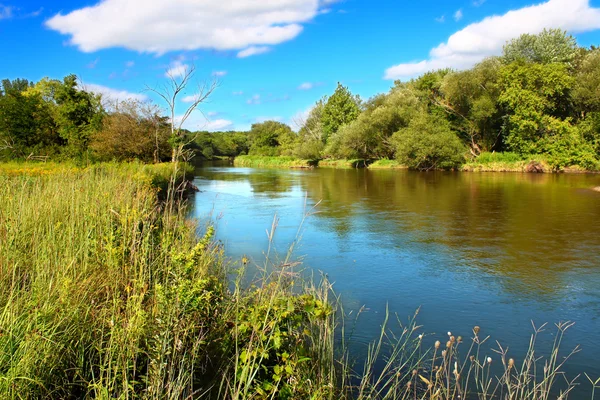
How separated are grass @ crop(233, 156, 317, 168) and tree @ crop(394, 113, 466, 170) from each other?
21.5 meters

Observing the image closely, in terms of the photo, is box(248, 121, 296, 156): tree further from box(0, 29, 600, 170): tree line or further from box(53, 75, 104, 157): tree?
box(53, 75, 104, 157): tree

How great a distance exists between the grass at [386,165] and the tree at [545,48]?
15.8 m

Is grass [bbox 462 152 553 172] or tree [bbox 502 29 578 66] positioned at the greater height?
tree [bbox 502 29 578 66]

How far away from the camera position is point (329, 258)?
10570 millimetres

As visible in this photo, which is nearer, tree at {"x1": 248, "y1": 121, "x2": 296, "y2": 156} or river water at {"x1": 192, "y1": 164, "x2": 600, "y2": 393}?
river water at {"x1": 192, "y1": 164, "x2": 600, "y2": 393}

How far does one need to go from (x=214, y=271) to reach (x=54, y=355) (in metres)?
3.64

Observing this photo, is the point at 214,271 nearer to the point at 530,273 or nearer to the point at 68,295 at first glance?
the point at 68,295

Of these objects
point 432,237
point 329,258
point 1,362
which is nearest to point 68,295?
point 1,362

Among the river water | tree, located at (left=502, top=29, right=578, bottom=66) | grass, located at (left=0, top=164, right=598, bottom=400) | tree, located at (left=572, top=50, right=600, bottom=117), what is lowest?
the river water

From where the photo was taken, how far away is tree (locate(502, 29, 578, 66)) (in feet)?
148

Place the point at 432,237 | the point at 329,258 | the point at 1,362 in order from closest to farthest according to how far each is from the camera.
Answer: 1. the point at 1,362
2. the point at 329,258
3. the point at 432,237

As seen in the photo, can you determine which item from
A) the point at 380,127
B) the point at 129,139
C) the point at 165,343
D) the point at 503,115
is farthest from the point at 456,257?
the point at 380,127

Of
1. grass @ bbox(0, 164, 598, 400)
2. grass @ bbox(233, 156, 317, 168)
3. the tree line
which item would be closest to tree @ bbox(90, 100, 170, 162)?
the tree line

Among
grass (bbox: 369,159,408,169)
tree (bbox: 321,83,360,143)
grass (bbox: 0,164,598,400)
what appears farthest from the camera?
tree (bbox: 321,83,360,143)
